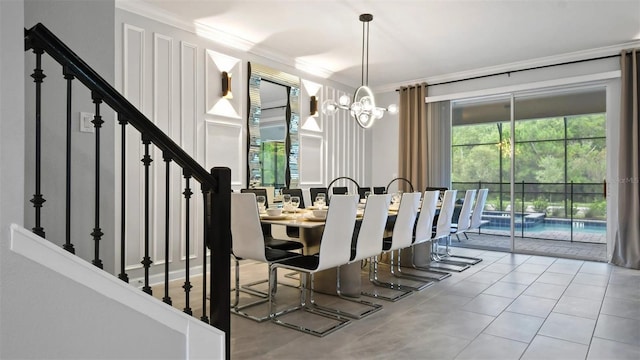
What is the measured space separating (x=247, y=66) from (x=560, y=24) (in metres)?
3.60

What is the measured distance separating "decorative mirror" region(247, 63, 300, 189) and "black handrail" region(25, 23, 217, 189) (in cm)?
329

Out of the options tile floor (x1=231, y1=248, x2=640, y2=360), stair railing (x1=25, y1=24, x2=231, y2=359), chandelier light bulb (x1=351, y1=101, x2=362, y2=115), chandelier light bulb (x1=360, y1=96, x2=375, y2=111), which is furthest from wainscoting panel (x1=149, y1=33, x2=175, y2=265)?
stair railing (x1=25, y1=24, x2=231, y2=359)

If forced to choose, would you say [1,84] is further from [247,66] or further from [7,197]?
[247,66]

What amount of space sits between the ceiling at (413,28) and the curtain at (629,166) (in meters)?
0.40

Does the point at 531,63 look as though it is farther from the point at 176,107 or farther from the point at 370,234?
the point at 176,107

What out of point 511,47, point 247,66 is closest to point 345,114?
point 247,66

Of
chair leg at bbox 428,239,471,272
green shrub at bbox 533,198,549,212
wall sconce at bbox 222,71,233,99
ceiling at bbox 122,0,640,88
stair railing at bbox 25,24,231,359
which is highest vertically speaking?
ceiling at bbox 122,0,640,88

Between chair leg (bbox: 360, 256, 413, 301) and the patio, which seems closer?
chair leg (bbox: 360, 256, 413, 301)

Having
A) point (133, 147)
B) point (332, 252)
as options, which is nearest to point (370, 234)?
point (332, 252)

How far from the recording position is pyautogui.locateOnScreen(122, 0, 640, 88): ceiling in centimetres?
402

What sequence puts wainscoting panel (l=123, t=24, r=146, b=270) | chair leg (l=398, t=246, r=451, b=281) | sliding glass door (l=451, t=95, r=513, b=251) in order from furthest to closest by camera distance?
sliding glass door (l=451, t=95, r=513, b=251)
chair leg (l=398, t=246, r=451, b=281)
wainscoting panel (l=123, t=24, r=146, b=270)

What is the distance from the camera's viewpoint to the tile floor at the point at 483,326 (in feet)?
8.08

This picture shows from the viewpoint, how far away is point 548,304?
11.3ft

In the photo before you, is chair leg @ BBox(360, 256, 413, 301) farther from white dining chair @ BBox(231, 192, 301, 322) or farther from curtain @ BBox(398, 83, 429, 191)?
curtain @ BBox(398, 83, 429, 191)
